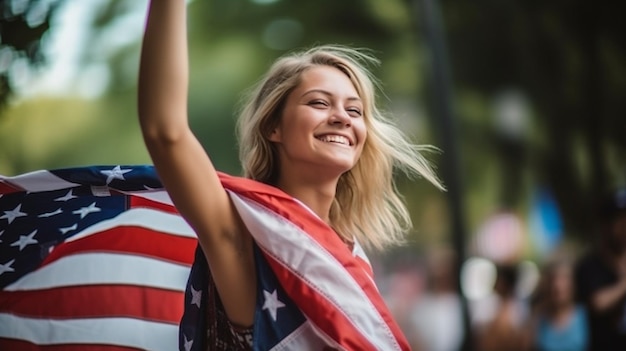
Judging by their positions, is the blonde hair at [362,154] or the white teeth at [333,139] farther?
the blonde hair at [362,154]

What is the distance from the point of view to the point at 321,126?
2990mm

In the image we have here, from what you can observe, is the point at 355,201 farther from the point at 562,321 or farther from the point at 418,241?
the point at 418,241

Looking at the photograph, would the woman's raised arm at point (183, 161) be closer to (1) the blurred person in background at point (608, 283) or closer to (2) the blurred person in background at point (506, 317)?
(1) the blurred person in background at point (608, 283)

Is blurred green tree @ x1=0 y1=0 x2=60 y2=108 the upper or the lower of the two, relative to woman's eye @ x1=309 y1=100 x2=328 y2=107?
upper

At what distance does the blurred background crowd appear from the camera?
977 cm

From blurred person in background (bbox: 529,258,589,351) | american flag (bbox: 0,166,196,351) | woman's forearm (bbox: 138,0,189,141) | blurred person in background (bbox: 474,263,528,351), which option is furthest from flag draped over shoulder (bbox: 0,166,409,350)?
blurred person in background (bbox: 474,263,528,351)

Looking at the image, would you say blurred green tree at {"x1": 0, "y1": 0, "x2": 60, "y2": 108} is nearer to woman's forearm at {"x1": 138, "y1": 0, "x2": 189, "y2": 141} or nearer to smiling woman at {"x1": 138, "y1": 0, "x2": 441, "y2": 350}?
smiling woman at {"x1": 138, "y1": 0, "x2": 441, "y2": 350}

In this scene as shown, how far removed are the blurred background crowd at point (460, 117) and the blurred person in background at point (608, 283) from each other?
2.03 ft

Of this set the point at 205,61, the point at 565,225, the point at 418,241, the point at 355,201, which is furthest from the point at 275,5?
the point at 355,201

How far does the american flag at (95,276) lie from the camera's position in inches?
128

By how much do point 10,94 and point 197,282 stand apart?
33.3 inches

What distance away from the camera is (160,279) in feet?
11.0

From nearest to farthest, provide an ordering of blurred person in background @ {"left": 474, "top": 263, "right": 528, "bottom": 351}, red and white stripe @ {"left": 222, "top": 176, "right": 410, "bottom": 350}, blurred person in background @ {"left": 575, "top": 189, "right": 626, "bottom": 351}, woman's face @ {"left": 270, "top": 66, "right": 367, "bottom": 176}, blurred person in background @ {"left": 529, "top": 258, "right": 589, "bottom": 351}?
red and white stripe @ {"left": 222, "top": 176, "right": 410, "bottom": 350} → woman's face @ {"left": 270, "top": 66, "right": 367, "bottom": 176} → blurred person in background @ {"left": 575, "top": 189, "right": 626, "bottom": 351} → blurred person in background @ {"left": 529, "top": 258, "right": 589, "bottom": 351} → blurred person in background @ {"left": 474, "top": 263, "right": 528, "bottom": 351}

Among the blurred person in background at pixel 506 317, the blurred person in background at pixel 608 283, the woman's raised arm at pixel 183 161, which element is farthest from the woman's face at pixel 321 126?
the blurred person in background at pixel 506 317
